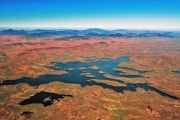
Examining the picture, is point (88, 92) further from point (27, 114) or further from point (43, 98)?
point (27, 114)

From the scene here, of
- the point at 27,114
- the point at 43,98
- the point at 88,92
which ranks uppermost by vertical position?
the point at 88,92

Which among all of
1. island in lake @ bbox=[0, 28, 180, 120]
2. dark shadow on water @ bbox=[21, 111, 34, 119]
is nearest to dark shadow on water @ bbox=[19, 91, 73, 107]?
island in lake @ bbox=[0, 28, 180, 120]

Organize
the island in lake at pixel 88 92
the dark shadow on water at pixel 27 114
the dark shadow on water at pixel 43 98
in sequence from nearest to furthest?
the dark shadow on water at pixel 27 114 < the island in lake at pixel 88 92 < the dark shadow on water at pixel 43 98

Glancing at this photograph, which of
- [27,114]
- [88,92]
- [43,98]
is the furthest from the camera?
[88,92]

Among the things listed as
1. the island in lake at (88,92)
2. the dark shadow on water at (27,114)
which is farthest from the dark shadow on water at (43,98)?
the dark shadow on water at (27,114)

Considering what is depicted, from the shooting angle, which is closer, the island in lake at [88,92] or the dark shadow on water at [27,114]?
the dark shadow on water at [27,114]

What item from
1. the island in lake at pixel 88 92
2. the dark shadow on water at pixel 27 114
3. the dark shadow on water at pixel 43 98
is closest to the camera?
the dark shadow on water at pixel 27 114

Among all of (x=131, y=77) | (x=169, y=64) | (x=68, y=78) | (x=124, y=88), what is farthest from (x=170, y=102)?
(x=169, y=64)

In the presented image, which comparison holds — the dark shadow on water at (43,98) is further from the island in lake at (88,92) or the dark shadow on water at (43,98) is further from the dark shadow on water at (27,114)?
the dark shadow on water at (27,114)

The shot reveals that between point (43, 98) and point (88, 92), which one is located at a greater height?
point (88, 92)

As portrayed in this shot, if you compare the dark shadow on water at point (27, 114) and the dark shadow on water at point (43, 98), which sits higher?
the dark shadow on water at point (43, 98)

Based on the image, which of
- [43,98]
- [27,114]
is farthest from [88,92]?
[27,114]
